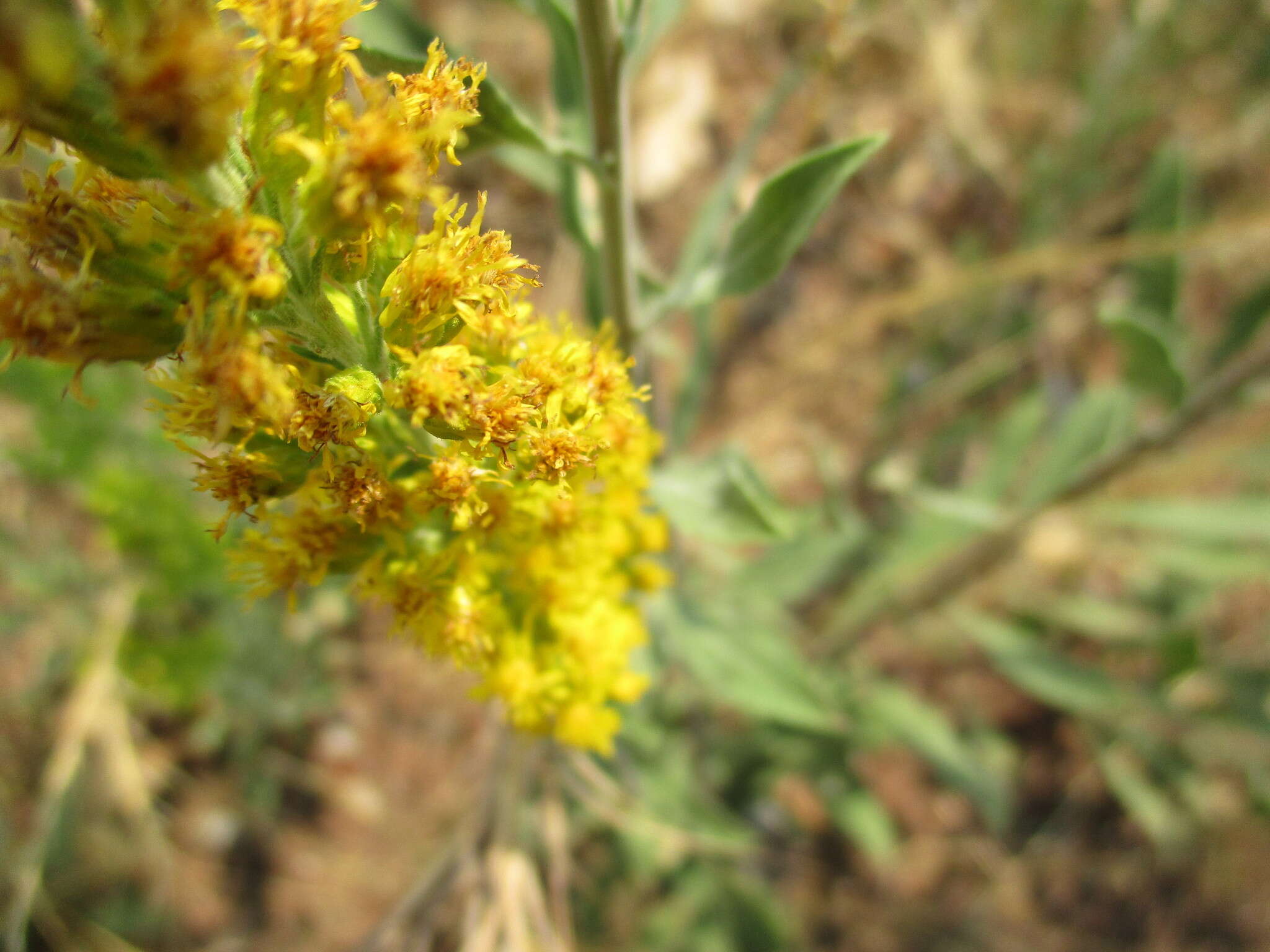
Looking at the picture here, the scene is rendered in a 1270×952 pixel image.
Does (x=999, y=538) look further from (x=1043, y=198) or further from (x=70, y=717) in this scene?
(x=70, y=717)

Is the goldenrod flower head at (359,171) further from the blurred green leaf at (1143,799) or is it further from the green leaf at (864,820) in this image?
the blurred green leaf at (1143,799)

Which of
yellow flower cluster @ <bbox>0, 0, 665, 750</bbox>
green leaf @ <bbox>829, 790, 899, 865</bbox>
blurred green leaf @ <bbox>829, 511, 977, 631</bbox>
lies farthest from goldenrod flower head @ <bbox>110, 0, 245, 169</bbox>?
green leaf @ <bbox>829, 790, 899, 865</bbox>

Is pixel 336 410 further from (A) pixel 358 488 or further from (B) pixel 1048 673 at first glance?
(B) pixel 1048 673

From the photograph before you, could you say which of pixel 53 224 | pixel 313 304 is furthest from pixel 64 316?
pixel 313 304

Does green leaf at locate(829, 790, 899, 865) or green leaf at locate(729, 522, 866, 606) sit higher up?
green leaf at locate(729, 522, 866, 606)

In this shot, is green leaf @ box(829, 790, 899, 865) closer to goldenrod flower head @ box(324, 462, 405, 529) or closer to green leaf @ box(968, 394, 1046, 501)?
green leaf @ box(968, 394, 1046, 501)

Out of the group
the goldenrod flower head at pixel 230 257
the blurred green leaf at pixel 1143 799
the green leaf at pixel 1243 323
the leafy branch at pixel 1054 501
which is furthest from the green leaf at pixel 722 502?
the blurred green leaf at pixel 1143 799
